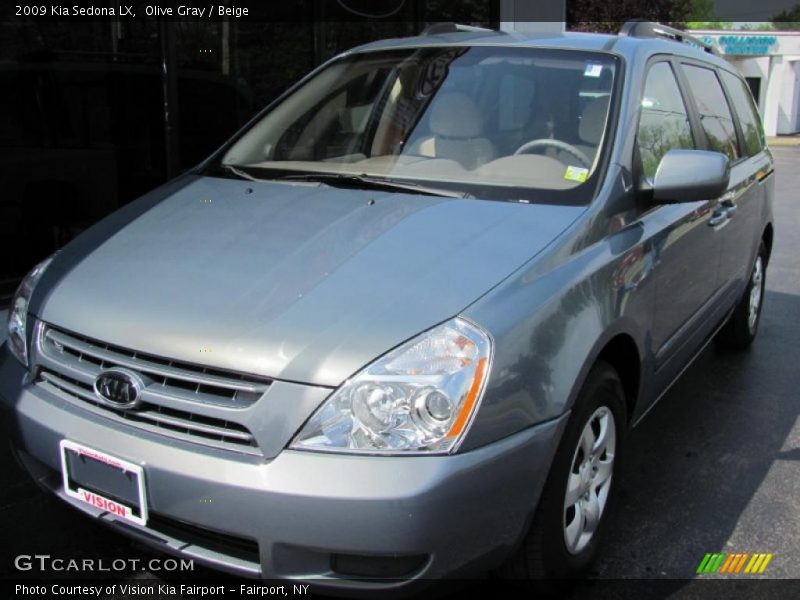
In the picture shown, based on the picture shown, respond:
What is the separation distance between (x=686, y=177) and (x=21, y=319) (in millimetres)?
2293

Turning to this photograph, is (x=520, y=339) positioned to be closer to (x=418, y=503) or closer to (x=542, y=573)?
(x=418, y=503)

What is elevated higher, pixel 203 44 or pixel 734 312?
pixel 203 44

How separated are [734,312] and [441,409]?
11.5 ft

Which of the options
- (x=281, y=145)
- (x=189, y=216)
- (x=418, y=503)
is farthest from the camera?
(x=281, y=145)

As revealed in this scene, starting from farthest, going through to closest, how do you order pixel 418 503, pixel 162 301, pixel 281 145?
1. pixel 281 145
2. pixel 162 301
3. pixel 418 503

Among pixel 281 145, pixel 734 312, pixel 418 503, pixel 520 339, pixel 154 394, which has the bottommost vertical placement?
pixel 734 312

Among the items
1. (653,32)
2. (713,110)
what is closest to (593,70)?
(653,32)

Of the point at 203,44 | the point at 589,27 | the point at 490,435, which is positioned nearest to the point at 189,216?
the point at 490,435

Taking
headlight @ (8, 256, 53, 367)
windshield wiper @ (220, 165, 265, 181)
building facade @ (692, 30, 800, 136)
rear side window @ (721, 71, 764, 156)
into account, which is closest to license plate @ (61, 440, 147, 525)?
headlight @ (8, 256, 53, 367)

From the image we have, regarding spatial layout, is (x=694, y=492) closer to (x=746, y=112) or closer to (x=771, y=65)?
(x=746, y=112)

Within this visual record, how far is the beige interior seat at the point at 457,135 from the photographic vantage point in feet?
10.2

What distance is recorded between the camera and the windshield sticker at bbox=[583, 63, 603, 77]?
3182mm

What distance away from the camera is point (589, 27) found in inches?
1374

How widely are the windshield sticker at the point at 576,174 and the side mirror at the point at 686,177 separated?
262mm
